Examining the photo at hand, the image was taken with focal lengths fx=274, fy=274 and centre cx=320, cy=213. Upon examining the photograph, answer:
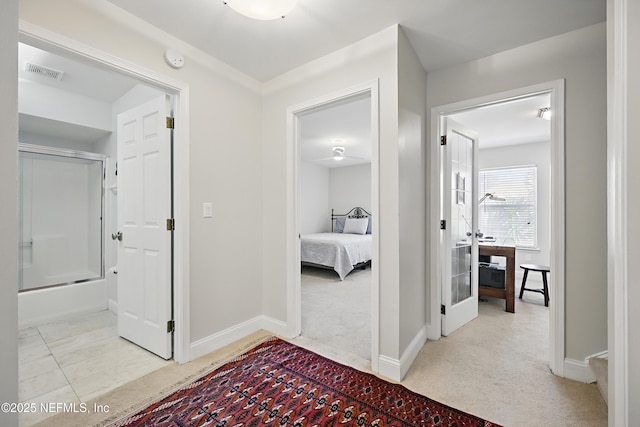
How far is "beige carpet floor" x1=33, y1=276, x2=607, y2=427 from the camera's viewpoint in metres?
1.59

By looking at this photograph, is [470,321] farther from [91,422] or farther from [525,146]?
[525,146]

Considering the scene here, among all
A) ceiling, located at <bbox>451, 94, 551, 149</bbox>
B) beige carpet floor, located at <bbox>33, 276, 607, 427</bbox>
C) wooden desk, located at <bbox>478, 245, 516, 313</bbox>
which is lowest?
beige carpet floor, located at <bbox>33, 276, 607, 427</bbox>

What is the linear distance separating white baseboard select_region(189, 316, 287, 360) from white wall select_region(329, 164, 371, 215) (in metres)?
5.02

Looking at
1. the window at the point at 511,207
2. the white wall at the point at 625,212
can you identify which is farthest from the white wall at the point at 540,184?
the white wall at the point at 625,212

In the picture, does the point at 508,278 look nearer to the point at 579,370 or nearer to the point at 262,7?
the point at 579,370

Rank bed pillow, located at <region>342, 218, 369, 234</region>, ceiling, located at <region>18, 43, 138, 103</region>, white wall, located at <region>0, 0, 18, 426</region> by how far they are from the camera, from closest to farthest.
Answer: white wall, located at <region>0, 0, 18, 426</region>
ceiling, located at <region>18, 43, 138, 103</region>
bed pillow, located at <region>342, 218, 369, 234</region>

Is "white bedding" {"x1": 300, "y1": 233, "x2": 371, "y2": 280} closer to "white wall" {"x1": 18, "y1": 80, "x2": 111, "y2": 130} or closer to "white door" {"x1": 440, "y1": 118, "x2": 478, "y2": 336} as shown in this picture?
"white door" {"x1": 440, "y1": 118, "x2": 478, "y2": 336}

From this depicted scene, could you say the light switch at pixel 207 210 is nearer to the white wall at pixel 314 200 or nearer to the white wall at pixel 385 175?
the white wall at pixel 385 175

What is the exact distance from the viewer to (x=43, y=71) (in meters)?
2.63

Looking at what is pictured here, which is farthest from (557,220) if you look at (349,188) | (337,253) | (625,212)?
(349,188)

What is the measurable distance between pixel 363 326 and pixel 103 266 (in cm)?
332

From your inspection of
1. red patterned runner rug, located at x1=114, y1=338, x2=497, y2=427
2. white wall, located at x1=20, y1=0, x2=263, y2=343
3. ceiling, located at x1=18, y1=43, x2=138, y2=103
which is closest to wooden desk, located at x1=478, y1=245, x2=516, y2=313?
red patterned runner rug, located at x1=114, y1=338, x2=497, y2=427

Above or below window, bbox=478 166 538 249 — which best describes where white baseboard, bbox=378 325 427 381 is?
below

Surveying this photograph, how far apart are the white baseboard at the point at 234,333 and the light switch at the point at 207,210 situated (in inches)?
40.4
